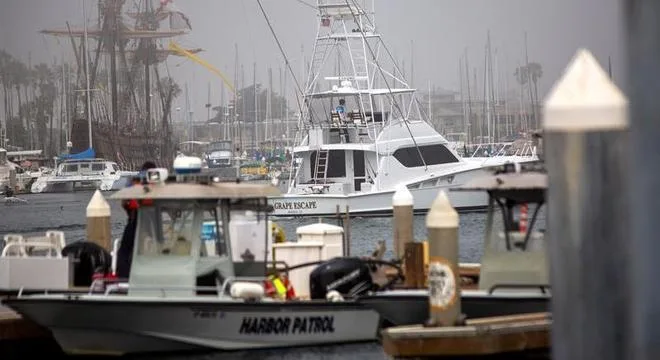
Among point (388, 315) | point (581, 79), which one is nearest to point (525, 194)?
point (388, 315)

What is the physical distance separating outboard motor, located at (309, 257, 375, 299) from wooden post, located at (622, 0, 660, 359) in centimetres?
1192

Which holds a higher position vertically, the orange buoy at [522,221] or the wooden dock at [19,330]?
the orange buoy at [522,221]

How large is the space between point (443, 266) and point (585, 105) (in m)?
7.43

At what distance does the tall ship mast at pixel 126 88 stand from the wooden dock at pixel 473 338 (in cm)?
9993

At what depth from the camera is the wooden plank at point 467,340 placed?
15633 millimetres

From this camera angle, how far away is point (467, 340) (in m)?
15.7

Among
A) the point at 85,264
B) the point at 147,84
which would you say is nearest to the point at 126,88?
the point at 147,84

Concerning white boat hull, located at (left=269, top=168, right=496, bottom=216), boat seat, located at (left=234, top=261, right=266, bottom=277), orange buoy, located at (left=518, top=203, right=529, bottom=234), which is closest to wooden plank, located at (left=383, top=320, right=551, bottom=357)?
orange buoy, located at (left=518, top=203, right=529, bottom=234)

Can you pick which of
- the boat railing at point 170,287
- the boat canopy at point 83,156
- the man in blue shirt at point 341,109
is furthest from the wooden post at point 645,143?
the boat canopy at point 83,156

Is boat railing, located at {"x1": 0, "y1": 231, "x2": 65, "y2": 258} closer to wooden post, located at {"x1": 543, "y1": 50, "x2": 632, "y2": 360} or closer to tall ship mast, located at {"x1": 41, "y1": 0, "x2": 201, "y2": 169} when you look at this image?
wooden post, located at {"x1": 543, "y1": 50, "x2": 632, "y2": 360}

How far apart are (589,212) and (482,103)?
340 feet

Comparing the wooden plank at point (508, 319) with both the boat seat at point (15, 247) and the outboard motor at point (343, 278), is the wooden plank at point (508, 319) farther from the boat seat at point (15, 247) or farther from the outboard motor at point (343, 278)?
the boat seat at point (15, 247)

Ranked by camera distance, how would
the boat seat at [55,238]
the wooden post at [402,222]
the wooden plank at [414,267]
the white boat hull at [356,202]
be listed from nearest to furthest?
the wooden plank at [414,267] < the boat seat at [55,238] < the wooden post at [402,222] < the white boat hull at [356,202]

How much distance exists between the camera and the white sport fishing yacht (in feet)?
162
